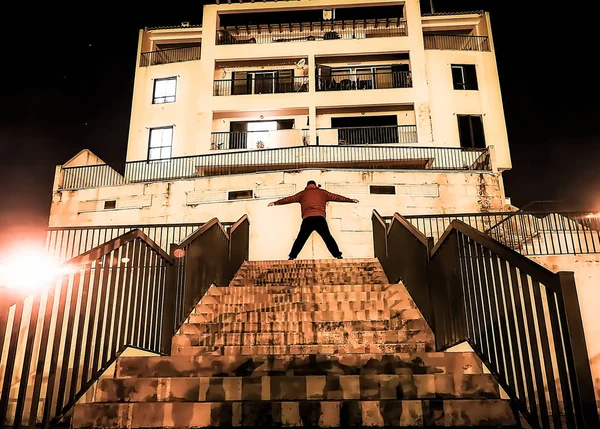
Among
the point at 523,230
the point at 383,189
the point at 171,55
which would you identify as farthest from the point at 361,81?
the point at 523,230

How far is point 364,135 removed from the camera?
2291 centimetres

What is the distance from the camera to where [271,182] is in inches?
647

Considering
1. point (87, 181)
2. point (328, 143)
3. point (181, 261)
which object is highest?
point (328, 143)

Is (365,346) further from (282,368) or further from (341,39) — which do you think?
(341,39)

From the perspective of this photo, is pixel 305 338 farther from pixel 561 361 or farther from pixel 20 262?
pixel 20 262

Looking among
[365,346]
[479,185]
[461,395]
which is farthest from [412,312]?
[479,185]

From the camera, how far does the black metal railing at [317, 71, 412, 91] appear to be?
78.1 ft

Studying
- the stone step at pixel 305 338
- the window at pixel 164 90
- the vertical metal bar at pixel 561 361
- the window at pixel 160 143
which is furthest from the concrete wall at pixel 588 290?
the window at pixel 164 90

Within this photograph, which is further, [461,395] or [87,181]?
[87,181]

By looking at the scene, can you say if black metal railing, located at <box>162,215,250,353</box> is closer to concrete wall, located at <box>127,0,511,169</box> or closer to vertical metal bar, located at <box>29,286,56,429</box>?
vertical metal bar, located at <box>29,286,56,429</box>

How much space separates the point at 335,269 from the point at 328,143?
45.6ft

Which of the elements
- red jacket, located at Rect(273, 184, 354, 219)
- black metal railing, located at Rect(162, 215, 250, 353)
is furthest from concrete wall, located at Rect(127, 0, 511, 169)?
black metal railing, located at Rect(162, 215, 250, 353)

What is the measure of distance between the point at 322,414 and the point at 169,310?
2.56 metres

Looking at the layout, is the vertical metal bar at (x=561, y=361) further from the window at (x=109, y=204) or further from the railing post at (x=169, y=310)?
the window at (x=109, y=204)
